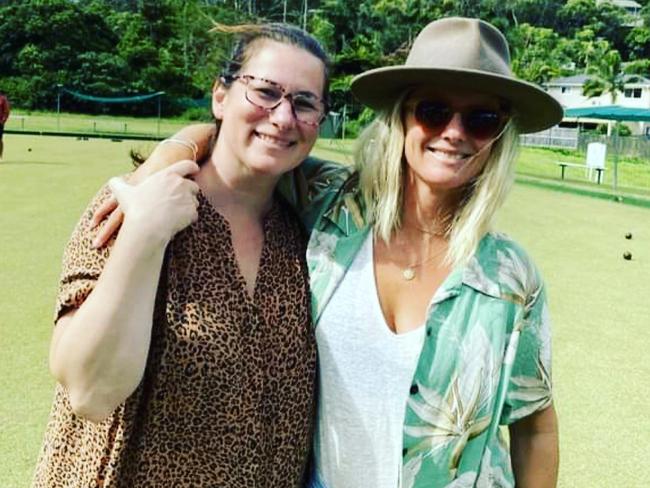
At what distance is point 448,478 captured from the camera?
213cm

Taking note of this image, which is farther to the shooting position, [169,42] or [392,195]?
[169,42]

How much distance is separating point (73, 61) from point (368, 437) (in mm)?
55959

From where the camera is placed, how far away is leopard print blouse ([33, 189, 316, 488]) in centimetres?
200

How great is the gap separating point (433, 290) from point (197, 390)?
68 cm

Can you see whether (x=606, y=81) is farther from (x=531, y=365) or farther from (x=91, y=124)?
(x=531, y=365)

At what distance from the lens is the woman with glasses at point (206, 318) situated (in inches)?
72.7

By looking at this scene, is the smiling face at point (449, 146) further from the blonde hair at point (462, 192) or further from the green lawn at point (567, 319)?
the green lawn at point (567, 319)

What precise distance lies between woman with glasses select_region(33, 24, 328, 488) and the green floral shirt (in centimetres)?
20

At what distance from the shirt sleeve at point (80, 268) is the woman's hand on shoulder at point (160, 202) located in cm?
11

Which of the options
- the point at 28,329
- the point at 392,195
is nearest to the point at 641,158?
the point at 28,329

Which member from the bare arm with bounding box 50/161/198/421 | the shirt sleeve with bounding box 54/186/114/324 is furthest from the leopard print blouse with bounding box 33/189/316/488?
the bare arm with bounding box 50/161/198/421

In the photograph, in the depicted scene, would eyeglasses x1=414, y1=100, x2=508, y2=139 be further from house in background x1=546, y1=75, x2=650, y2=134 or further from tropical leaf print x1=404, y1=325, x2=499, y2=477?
house in background x1=546, y1=75, x2=650, y2=134

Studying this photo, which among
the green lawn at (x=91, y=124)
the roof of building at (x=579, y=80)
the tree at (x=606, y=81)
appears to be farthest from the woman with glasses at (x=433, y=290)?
the roof of building at (x=579, y=80)

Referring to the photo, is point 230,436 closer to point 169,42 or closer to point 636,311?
point 636,311
